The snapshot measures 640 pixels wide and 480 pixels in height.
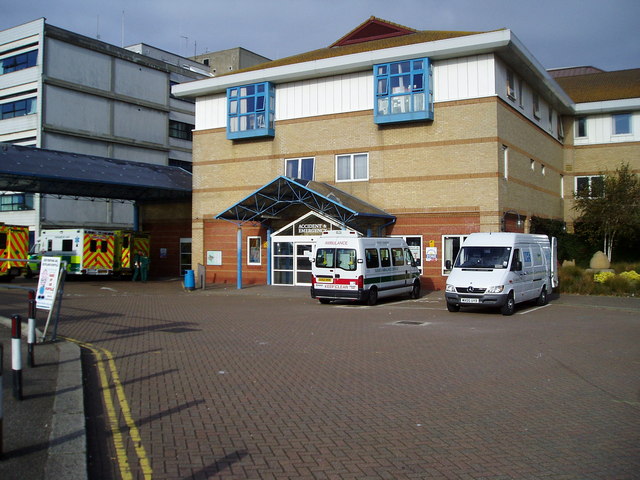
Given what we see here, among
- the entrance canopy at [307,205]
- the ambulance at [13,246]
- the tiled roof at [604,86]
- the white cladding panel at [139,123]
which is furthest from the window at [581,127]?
the white cladding panel at [139,123]

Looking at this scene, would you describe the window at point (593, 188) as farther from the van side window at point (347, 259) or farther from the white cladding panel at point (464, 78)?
the van side window at point (347, 259)

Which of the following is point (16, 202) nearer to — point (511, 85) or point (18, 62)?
point (18, 62)

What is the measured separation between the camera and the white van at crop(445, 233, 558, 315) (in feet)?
54.3

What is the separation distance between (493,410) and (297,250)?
20.8 meters

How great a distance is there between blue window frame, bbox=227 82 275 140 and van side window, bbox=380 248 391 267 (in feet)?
37.0

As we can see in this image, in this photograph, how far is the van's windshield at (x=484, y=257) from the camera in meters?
17.3

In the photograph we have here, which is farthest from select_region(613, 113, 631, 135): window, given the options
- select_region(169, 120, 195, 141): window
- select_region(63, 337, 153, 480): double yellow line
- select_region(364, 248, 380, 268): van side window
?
select_region(169, 120, 195, 141): window

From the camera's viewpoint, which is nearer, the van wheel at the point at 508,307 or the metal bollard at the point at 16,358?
the metal bollard at the point at 16,358

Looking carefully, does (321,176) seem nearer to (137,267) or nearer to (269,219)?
(269,219)

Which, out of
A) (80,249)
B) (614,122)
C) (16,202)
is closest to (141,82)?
(16,202)

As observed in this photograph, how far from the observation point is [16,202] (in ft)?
A: 149

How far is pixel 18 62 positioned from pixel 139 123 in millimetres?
9912

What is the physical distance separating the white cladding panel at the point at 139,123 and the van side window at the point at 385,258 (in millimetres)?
35201

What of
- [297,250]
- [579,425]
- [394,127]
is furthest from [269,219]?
[579,425]
